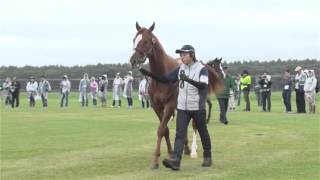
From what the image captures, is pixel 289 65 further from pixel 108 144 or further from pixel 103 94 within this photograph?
pixel 108 144

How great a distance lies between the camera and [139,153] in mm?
12836

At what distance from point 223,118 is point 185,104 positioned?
10.8 metres

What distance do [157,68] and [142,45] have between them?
2.35 ft

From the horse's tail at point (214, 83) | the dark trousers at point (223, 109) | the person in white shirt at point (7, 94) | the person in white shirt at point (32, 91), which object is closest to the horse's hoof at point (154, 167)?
the horse's tail at point (214, 83)

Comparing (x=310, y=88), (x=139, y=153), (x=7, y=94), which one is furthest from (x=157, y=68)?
(x=7, y=94)

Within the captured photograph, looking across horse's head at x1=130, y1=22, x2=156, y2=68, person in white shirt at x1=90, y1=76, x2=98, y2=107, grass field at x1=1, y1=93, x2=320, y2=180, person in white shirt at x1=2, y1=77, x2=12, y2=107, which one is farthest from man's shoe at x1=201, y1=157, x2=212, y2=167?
person in white shirt at x1=2, y1=77, x2=12, y2=107

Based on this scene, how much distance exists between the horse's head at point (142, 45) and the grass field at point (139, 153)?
188 centimetres

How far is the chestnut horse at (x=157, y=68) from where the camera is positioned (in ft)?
35.0

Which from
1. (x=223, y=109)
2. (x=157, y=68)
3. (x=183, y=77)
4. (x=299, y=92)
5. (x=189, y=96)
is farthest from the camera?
(x=299, y=92)

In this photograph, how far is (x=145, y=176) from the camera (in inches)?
385

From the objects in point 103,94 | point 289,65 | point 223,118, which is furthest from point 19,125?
point 289,65

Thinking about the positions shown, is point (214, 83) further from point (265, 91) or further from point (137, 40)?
point (265, 91)

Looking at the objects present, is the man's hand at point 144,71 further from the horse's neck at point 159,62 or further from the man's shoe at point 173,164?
the man's shoe at point 173,164

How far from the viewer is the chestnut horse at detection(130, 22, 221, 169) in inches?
420
